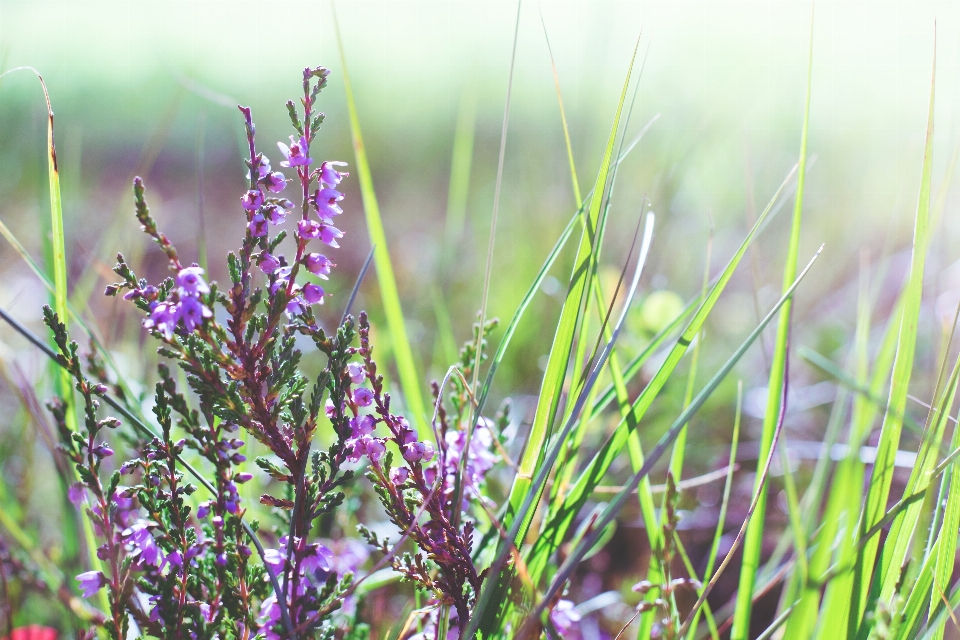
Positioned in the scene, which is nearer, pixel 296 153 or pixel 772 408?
pixel 296 153

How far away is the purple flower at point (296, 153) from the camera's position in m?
0.91

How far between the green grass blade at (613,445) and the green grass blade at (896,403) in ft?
0.66

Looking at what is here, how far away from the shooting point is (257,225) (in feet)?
2.97

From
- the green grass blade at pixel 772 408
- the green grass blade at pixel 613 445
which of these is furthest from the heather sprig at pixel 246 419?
the green grass blade at pixel 772 408

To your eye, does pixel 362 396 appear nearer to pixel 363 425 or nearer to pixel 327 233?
pixel 363 425

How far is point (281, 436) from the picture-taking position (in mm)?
916

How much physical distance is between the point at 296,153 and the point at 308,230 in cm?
11

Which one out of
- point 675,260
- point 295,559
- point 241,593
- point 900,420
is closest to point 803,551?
point 900,420

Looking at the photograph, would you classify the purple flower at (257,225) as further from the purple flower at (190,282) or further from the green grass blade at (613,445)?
the green grass blade at (613,445)

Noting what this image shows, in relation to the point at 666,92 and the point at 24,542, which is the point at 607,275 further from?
the point at 24,542

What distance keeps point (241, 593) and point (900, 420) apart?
89 cm

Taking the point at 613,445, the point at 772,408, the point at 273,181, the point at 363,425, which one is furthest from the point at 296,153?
the point at 772,408

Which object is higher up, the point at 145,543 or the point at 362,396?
the point at 362,396

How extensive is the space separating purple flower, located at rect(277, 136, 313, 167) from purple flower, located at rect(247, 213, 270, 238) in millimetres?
79
